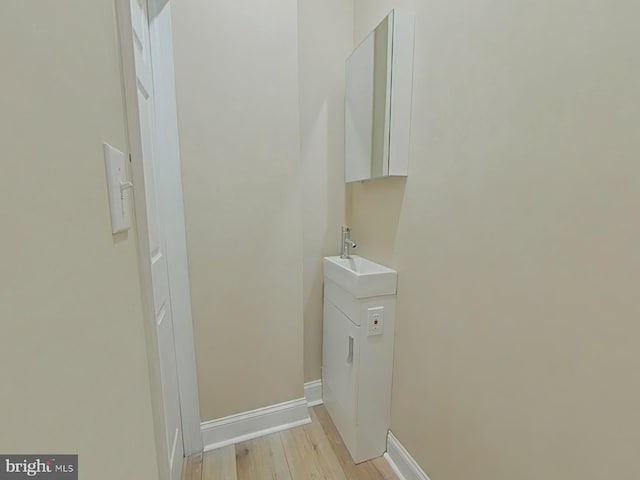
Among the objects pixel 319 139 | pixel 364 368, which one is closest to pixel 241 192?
pixel 319 139

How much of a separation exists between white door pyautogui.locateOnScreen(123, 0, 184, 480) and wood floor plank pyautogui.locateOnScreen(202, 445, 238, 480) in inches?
5.1

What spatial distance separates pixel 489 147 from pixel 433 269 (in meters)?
0.48

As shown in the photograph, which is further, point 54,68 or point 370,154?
point 370,154

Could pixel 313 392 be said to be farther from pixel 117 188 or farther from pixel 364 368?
pixel 117 188

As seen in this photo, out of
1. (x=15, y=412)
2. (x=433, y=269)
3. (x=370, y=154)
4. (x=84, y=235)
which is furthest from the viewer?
(x=370, y=154)

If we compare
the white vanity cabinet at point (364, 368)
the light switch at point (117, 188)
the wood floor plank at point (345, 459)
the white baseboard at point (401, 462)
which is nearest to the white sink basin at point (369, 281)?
the white vanity cabinet at point (364, 368)

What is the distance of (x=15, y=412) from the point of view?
0.83 feet

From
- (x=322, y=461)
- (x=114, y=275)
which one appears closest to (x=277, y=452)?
(x=322, y=461)

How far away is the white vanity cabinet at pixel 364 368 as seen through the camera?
1365 millimetres

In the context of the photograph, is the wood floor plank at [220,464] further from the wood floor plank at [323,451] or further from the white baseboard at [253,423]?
the wood floor plank at [323,451]

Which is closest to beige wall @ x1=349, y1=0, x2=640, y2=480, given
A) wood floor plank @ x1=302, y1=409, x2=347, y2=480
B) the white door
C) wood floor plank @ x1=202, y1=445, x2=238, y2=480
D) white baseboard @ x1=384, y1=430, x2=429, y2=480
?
white baseboard @ x1=384, y1=430, x2=429, y2=480

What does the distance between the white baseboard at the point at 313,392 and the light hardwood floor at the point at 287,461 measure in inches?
9.1

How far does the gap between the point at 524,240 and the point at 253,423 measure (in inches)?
62.2

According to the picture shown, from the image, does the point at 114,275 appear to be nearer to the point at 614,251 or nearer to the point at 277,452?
the point at 614,251
